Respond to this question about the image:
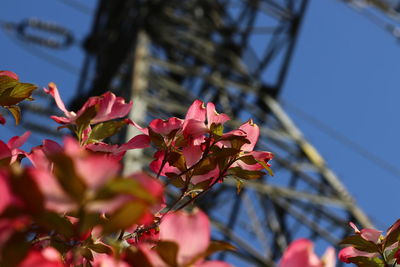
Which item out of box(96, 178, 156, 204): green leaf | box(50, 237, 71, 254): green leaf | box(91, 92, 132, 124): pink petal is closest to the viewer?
box(96, 178, 156, 204): green leaf

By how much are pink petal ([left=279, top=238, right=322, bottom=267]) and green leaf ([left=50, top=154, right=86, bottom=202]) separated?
86mm

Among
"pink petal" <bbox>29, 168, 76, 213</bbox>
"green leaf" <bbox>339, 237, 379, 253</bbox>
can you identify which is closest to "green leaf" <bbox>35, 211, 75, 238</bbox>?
"pink petal" <bbox>29, 168, 76, 213</bbox>

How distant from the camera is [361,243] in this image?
45cm

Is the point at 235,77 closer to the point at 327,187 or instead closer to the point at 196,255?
the point at 327,187

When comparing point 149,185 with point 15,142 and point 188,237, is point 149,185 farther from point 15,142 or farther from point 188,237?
point 15,142

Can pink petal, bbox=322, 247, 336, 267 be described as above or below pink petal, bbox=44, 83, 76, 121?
above

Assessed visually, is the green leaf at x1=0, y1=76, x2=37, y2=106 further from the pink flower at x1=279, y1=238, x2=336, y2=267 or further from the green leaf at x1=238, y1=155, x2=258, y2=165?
the pink flower at x1=279, y1=238, x2=336, y2=267

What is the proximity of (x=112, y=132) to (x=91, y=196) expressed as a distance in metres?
0.25

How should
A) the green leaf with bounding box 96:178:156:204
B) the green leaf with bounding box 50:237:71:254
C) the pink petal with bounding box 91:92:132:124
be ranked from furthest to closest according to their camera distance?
the pink petal with bounding box 91:92:132:124
the green leaf with bounding box 50:237:71:254
the green leaf with bounding box 96:178:156:204

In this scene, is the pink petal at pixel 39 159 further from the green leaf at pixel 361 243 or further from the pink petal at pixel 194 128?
the green leaf at pixel 361 243

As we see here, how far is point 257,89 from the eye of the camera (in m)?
3.72

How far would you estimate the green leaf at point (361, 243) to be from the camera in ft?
1.46

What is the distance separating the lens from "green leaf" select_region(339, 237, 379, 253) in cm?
44

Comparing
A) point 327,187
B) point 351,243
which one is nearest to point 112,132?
point 351,243
